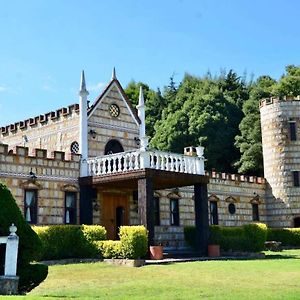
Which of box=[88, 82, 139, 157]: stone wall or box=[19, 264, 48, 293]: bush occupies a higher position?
box=[88, 82, 139, 157]: stone wall

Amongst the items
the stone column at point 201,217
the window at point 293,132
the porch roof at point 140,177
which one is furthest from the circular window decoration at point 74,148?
the window at point 293,132

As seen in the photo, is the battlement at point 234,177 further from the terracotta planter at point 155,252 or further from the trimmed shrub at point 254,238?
the terracotta planter at point 155,252

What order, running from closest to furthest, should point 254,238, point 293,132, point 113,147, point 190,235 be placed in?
point 254,238, point 113,147, point 190,235, point 293,132

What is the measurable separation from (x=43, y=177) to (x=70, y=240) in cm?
342

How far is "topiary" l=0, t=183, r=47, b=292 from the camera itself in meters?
11.6

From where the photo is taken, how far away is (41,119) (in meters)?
29.8

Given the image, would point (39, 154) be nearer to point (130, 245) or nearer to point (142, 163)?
point (142, 163)

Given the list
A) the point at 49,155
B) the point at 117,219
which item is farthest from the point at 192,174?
the point at 49,155

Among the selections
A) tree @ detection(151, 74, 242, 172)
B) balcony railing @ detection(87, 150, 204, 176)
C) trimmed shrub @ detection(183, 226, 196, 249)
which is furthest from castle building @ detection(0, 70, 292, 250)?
tree @ detection(151, 74, 242, 172)

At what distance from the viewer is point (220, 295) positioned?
460 inches

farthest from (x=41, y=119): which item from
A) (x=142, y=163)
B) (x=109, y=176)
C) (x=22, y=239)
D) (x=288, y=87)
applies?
(x=288, y=87)

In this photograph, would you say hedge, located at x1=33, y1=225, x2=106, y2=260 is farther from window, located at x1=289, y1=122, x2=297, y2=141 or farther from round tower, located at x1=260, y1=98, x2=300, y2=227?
window, located at x1=289, y1=122, x2=297, y2=141

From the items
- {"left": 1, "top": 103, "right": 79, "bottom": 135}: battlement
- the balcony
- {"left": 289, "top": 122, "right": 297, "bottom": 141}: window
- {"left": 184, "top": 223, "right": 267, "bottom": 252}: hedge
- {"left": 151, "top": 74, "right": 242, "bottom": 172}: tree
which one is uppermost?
{"left": 151, "top": 74, "right": 242, "bottom": 172}: tree

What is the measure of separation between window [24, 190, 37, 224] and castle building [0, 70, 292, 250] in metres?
0.04
